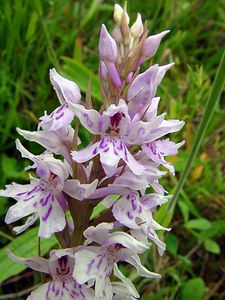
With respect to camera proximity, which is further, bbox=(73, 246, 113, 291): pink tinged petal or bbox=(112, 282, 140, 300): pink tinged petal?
bbox=(112, 282, 140, 300): pink tinged petal

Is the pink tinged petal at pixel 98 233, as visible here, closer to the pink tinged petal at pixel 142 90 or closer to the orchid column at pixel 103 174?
the orchid column at pixel 103 174

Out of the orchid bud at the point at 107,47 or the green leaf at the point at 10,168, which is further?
the green leaf at the point at 10,168

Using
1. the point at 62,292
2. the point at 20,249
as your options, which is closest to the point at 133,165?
the point at 62,292

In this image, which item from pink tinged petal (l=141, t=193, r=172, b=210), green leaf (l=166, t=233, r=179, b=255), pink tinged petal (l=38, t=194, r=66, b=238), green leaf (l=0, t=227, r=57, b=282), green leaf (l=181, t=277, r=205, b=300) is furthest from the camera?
green leaf (l=166, t=233, r=179, b=255)

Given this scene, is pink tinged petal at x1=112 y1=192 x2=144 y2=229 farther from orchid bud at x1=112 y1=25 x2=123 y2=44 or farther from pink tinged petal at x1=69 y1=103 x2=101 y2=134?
orchid bud at x1=112 y1=25 x2=123 y2=44

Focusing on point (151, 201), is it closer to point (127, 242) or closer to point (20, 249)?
point (127, 242)

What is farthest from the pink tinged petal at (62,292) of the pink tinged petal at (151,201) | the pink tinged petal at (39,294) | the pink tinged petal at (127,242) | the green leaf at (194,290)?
the green leaf at (194,290)

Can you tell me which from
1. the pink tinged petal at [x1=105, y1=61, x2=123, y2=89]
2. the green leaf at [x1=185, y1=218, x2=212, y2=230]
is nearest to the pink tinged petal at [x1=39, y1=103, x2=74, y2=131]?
the pink tinged petal at [x1=105, y1=61, x2=123, y2=89]

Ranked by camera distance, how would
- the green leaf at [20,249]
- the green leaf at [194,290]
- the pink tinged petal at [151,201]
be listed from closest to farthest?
1. the pink tinged petal at [151,201]
2. the green leaf at [20,249]
3. the green leaf at [194,290]
